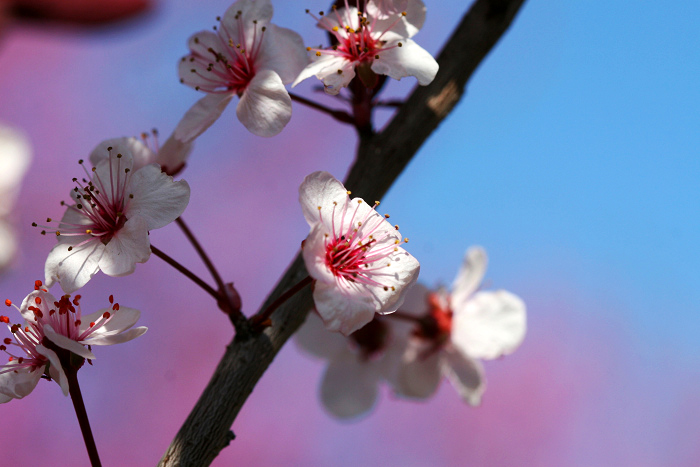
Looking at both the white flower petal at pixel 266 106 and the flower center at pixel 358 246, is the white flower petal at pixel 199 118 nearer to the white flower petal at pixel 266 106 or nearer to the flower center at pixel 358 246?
the white flower petal at pixel 266 106

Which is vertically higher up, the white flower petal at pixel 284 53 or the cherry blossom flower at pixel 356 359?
the white flower petal at pixel 284 53

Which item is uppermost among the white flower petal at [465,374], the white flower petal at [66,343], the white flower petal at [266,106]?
the white flower petal at [266,106]

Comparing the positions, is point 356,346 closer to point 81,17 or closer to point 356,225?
point 356,225

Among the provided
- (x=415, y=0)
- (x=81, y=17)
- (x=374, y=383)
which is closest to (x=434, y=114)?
(x=415, y=0)

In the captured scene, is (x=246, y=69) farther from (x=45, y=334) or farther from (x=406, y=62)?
(x=45, y=334)

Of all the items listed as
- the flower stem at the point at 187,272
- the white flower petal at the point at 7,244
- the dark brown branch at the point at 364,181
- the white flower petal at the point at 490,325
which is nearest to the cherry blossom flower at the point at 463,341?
the white flower petal at the point at 490,325

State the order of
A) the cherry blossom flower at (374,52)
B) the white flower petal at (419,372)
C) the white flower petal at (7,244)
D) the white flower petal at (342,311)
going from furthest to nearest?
the white flower petal at (7,244) → the white flower petal at (419,372) → the cherry blossom flower at (374,52) → the white flower petal at (342,311)

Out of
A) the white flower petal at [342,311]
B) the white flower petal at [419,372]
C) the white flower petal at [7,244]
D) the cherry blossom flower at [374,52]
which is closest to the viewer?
the white flower petal at [342,311]
